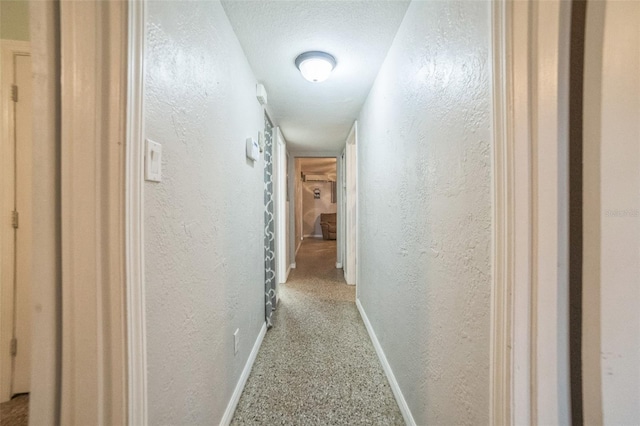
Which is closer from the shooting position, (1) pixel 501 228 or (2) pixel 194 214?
(1) pixel 501 228

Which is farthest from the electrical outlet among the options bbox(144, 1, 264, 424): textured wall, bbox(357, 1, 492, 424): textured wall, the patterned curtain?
bbox(357, 1, 492, 424): textured wall

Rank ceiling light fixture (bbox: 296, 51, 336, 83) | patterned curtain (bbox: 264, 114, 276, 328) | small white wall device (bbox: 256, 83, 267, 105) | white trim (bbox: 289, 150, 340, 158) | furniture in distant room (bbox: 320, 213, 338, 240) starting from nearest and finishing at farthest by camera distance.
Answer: ceiling light fixture (bbox: 296, 51, 336, 83), small white wall device (bbox: 256, 83, 267, 105), patterned curtain (bbox: 264, 114, 276, 328), white trim (bbox: 289, 150, 340, 158), furniture in distant room (bbox: 320, 213, 338, 240)

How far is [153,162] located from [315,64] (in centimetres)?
126

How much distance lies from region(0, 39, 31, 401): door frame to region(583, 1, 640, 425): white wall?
7.74 feet

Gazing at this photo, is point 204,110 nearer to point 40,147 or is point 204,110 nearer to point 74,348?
point 40,147

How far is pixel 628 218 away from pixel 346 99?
6.63ft

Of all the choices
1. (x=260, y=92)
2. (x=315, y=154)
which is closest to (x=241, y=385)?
(x=260, y=92)

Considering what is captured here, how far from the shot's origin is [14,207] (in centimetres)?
129

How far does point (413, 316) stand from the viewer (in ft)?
3.70

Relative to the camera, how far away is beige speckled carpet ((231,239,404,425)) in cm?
126

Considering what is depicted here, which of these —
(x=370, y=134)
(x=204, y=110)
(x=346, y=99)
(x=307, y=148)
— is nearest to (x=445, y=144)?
(x=204, y=110)

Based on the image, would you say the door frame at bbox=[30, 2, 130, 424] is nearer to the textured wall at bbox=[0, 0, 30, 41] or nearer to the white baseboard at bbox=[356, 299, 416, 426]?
the white baseboard at bbox=[356, 299, 416, 426]

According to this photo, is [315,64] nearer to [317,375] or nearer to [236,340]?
[236,340]

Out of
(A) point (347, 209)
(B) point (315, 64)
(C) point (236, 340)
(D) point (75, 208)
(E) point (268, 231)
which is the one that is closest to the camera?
(D) point (75, 208)
